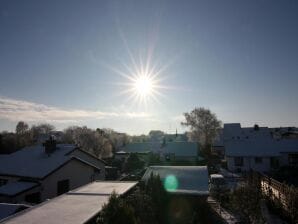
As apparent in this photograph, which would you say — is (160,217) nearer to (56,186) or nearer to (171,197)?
(171,197)

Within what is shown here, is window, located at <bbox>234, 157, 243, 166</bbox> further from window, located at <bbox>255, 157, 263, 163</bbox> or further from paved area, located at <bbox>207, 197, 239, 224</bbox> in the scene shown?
paved area, located at <bbox>207, 197, 239, 224</bbox>

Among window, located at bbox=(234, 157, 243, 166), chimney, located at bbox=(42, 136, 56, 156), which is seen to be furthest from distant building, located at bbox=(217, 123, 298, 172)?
chimney, located at bbox=(42, 136, 56, 156)

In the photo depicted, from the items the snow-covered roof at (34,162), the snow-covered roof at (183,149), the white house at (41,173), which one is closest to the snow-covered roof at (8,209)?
the white house at (41,173)

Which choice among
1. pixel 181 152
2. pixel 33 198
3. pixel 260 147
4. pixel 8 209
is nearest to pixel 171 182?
pixel 33 198

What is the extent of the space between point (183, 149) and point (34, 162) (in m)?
37.5

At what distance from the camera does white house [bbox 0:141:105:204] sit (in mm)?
22672

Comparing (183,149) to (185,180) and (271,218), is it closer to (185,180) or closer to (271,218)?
(185,180)

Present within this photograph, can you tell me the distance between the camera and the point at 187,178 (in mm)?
23188

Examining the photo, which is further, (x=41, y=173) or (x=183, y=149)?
(x=183, y=149)

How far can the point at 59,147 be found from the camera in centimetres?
3138

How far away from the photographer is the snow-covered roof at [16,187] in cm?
2128

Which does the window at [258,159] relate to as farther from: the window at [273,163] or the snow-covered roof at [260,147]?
the window at [273,163]

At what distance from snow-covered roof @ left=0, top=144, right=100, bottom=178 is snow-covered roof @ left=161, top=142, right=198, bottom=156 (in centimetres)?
3161

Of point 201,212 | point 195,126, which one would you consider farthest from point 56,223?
point 195,126
